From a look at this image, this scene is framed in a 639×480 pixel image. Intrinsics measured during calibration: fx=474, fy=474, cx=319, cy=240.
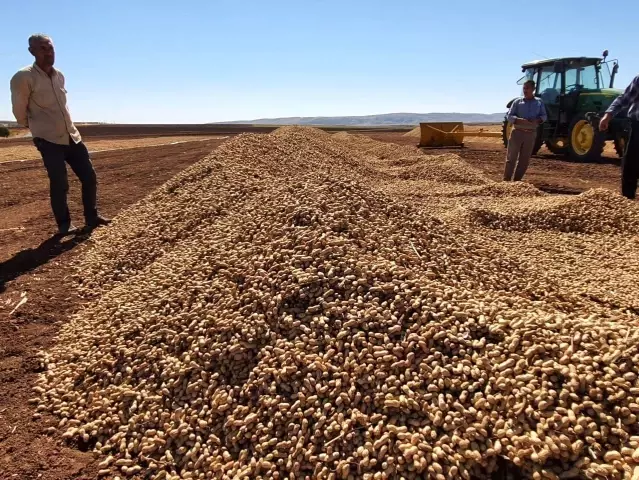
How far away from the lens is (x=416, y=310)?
2.60 meters

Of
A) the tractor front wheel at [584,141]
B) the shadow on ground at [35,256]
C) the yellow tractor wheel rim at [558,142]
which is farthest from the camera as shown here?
the yellow tractor wheel rim at [558,142]

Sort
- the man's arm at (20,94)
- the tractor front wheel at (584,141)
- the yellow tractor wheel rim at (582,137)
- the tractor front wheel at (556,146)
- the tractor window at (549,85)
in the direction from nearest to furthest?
1. the man's arm at (20,94)
2. the tractor front wheel at (584,141)
3. the yellow tractor wheel rim at (582,137)
4. the tractor window at (549,85)
5. the tractor front wheel at (556,146)

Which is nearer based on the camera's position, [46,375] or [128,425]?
[128,425]

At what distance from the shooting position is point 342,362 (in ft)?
8.00

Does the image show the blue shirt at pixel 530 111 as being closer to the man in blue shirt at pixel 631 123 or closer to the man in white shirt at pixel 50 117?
the man in blue shirt at pixel 631 123

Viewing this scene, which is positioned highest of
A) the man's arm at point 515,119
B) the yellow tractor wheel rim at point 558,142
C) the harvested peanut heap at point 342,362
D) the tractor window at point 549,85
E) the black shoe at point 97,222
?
the tractor window at point 549,85

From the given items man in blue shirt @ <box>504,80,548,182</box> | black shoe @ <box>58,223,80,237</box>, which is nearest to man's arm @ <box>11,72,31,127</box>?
black shoe @ <box>58,223,80,237</box>

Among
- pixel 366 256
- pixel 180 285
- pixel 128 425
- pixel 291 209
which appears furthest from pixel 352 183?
pixel 128 425

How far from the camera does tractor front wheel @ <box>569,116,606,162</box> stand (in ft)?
36.7

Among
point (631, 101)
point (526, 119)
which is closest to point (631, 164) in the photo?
point (631, 101)

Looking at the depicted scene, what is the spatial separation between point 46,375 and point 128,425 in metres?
0.82

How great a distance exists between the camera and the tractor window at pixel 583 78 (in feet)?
39.9

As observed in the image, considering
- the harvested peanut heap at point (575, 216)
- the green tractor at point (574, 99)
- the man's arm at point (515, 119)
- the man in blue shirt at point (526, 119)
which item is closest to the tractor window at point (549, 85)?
the green tractor at point (574, 99)

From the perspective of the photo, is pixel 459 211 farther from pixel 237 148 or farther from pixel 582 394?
pixel 582 394
